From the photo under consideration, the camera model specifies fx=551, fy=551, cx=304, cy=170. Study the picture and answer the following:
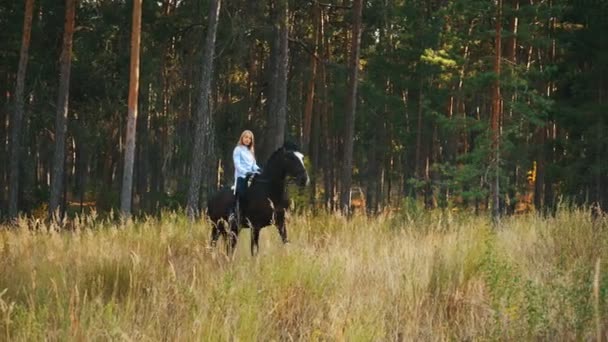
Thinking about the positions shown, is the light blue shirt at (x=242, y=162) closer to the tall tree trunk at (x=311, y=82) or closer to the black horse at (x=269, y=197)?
the black horse at (x=269, y=197)

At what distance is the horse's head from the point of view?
322 inches

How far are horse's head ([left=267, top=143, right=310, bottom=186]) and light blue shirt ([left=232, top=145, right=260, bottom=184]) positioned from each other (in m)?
0.49

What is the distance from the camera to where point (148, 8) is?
1057 inches

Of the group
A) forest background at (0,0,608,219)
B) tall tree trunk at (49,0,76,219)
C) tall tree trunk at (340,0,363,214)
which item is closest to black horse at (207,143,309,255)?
forest background at (0,0,608,219)

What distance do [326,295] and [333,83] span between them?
29379mm

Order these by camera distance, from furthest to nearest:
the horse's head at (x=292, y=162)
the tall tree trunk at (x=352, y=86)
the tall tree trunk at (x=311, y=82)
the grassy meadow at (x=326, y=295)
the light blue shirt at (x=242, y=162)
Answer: the tall tree trunk at (x=311, y=82) < the tall tree trunk at (x=352, y=86) < the light blue shirt at (x=242, y=162) < the horse's head at (x=292, y=162) < the grassy meadow at (x=326, y=295)

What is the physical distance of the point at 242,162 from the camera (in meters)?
8.95

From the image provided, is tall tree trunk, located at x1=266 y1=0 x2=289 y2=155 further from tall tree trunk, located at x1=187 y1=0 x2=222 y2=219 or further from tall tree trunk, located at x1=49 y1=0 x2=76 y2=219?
tall tree trunk, located at x1=49 y1=0 x2=76 y2=219

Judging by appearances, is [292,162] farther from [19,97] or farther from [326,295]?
[19,97]

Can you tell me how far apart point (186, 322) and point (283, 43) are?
15.5m

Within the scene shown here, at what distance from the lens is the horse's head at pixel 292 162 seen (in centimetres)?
818

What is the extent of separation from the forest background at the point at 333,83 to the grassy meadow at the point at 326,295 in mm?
6878

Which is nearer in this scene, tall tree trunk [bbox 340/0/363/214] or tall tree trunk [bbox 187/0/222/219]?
tall tree trunk [bbox 187/0/222/219]

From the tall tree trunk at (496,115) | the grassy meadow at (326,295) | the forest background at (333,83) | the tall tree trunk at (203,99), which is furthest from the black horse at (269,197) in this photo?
the tall tree trunk at (203,99)
